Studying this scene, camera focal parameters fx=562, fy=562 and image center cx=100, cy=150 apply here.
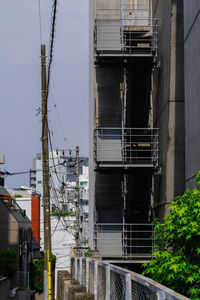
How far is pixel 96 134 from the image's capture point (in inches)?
907

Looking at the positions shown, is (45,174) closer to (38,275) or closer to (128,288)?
(128,288)

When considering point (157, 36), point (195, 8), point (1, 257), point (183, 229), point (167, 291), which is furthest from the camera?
point (1, 257)

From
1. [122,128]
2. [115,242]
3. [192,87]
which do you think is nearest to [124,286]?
[192,87]

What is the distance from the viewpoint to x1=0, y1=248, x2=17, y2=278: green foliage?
33.9 metres

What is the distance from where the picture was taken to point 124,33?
80.0 feet

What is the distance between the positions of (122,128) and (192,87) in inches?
219

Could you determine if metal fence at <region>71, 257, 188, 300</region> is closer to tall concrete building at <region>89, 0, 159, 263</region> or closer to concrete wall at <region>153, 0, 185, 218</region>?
concrete wall at <region>153, 0, 185, 218</region>

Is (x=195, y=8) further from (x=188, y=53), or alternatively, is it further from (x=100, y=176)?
(x=100, y=176)

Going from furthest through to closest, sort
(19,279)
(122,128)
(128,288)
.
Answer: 1. (19,279)
2. (122,128)
3. (128,288)

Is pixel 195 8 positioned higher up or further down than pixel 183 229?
higher up

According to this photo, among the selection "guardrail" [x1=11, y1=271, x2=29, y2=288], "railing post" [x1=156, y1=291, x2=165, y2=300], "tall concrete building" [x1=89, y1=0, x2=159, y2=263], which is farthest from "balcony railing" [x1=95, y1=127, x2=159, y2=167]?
"railing post" [x1=156, y1=291, x2=165, y2=300]

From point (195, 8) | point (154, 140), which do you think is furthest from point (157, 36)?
point (195, 8)

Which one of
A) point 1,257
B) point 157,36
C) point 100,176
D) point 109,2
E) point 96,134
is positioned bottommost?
point 1,257

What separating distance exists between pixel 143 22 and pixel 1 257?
1703 cm
